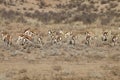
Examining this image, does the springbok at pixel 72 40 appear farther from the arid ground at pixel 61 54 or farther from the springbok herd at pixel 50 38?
the arid ground at pixel 61 54

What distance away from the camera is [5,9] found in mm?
43312

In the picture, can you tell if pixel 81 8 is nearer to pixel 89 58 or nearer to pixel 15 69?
pixel 89 58

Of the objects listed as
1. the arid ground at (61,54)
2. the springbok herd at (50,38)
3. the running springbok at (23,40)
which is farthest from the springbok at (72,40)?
the running springbok at (23,40)

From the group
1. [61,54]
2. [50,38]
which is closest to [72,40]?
[50,38]

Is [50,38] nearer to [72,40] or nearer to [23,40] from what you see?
[72,40]

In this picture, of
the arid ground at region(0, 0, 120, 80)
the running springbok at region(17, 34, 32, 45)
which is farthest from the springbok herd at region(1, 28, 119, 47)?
the arid ground at region(0, 0, 120, 80)

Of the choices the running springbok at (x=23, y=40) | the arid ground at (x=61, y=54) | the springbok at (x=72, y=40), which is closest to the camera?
the arid ground at (x=61, y=54)

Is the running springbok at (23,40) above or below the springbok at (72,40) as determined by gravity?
above

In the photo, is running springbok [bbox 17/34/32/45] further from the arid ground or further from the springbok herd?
the arid ground

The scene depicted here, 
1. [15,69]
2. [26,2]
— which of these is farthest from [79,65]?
[26,2]

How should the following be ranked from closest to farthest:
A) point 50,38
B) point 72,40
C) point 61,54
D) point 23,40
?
1. point 61,54
2. point 23,40
3. point 72,40
4. point 50,38

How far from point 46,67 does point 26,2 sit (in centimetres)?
3196

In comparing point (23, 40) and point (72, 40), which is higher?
point (23, 40)

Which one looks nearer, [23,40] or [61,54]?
[61,54]
